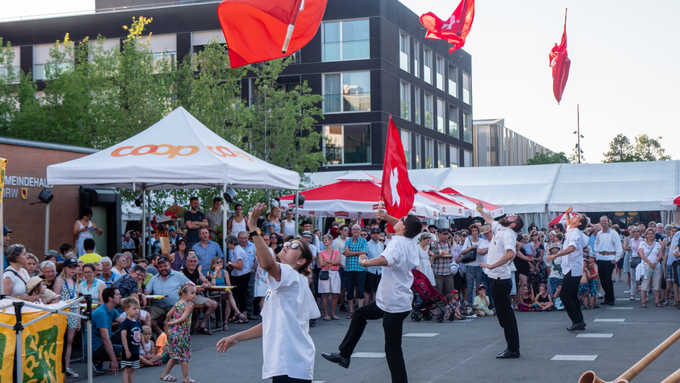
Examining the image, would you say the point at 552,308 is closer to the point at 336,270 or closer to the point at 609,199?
the point at 336,270

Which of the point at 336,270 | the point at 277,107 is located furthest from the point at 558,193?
the point at 336,270

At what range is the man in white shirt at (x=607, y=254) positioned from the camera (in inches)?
636

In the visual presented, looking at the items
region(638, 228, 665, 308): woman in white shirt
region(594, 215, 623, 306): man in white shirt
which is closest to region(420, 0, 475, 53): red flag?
region(594, 215, 623, 306): man in white shirt

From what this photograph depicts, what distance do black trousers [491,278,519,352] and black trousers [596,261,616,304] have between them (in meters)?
7.87

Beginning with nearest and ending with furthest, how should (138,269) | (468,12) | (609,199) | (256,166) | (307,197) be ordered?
(138,269) < (468,12) < (256,166) < (307,197) < (609,199)

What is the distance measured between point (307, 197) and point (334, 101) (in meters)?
19.7

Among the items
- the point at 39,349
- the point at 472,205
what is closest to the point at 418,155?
the point at 472,205

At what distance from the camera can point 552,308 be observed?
51.7 ft

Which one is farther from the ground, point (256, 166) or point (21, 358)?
point (256, 166)

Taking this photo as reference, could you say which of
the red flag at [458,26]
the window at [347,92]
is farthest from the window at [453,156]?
the red flag at [458,26]

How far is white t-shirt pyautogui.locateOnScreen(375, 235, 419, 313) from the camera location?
7.34m

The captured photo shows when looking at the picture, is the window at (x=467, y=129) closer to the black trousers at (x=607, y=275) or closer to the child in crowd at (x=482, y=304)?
the black trousers at (x=607, y=275)

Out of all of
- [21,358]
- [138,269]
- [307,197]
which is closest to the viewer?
[21,358]

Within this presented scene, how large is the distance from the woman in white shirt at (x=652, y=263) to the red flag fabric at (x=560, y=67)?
6425 millimetres
